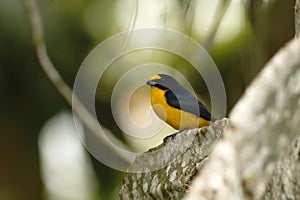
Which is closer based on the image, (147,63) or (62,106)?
(147,63)

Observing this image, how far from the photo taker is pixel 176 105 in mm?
4238

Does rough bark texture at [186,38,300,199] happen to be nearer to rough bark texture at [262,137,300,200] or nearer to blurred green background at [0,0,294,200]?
rough bark texture at [262,137,300,200]

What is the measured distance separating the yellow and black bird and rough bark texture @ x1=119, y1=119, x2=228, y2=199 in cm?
113

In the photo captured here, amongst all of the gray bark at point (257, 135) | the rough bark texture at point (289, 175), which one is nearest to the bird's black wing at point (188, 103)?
the rough bark texture at point (289, 175)

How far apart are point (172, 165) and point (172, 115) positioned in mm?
1675

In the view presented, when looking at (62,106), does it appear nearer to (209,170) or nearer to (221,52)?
(221,52)

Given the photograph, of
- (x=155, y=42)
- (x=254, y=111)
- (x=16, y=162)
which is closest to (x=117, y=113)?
(x=16, y=162)

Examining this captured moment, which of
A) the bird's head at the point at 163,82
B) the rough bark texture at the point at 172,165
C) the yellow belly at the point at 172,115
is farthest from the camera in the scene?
the bird's head at the point at 163,82

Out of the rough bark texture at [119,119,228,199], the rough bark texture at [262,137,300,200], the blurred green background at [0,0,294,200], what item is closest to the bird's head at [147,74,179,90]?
the blurred green background at [0,0,294,200]

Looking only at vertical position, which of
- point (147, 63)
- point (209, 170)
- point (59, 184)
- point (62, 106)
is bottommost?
point (59, 184)

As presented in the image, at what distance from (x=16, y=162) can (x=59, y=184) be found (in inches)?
16.2

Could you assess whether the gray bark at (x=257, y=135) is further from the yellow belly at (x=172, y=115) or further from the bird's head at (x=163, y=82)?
the bird's head at (x=163, y=82)

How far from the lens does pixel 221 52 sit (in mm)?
5395

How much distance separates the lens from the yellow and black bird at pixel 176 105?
157 inches
